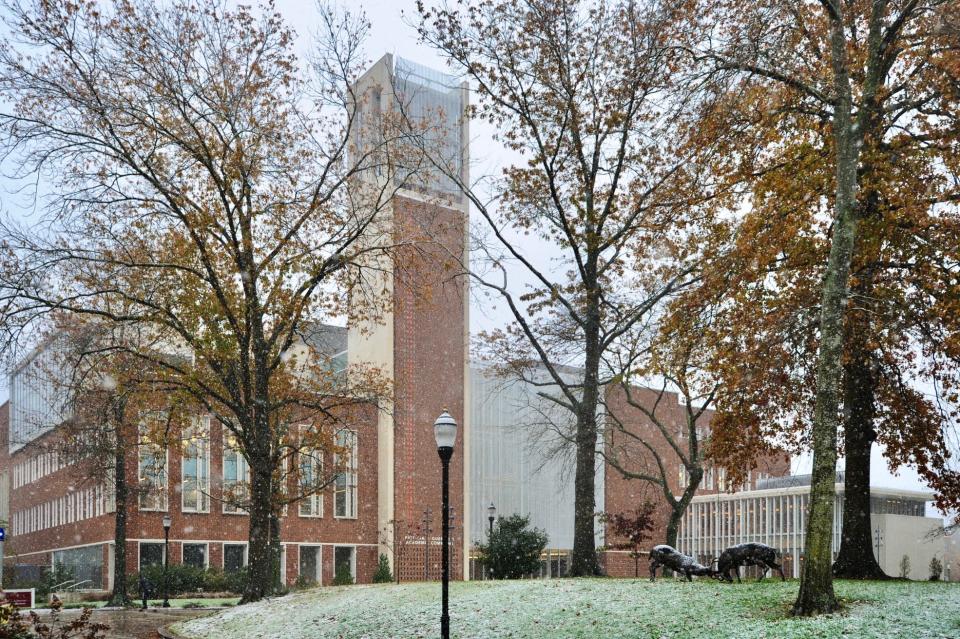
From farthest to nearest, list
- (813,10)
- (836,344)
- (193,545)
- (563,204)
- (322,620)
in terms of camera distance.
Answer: (193,545) < (563,204) < (813,10) < (322,620) < (836,344)

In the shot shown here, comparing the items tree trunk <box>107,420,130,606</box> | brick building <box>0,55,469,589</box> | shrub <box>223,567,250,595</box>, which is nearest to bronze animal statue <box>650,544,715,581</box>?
tree trunk <box>107,420,130,606</box>

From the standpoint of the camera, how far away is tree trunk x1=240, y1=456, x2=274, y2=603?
75.7ft

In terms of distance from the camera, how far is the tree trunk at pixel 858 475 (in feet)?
62.2

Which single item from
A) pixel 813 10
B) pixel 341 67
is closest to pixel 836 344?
pixel 813 10

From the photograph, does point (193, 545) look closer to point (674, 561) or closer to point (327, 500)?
point (327, 500)

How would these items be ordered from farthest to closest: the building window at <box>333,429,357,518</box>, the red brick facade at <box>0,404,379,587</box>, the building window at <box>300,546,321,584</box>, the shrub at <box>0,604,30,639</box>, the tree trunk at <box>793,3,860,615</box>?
the building window at <box>333,429,357,518</box>, the building window at <box>300,546,321,584</box>, the red brick facade at <box>0,404,379,587</box>, the tree trunk at <box>793,3,860,615</box>, the shrub at <box>0,604,30,639</box>

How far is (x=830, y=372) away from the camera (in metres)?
13.3

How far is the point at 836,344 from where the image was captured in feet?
43.9

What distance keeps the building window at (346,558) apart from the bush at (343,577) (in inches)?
34.0

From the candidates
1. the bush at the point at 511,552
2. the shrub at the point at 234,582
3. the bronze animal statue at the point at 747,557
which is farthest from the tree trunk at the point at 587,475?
the shrub at the point at 234,582

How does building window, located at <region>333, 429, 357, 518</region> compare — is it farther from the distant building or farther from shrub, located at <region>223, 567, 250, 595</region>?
the distant building

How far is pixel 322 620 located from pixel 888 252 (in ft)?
42.2

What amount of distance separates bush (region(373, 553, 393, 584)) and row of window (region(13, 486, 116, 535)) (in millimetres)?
14772

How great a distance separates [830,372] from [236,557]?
4463 centimetres
